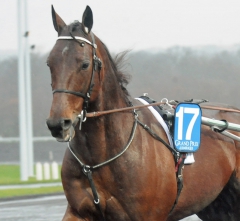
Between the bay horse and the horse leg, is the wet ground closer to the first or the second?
the bay horse

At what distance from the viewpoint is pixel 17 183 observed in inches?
840

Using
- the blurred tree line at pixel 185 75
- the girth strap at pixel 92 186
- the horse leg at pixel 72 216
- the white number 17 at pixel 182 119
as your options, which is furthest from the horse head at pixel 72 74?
the blurred tree line at pixel 185 75

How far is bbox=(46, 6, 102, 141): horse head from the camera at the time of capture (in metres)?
4.83

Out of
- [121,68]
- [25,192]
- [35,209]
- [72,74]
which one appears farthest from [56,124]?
[25,192]

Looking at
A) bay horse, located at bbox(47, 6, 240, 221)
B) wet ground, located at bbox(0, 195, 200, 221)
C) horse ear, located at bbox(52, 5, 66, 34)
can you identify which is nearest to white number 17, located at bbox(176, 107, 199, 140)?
bay horse, located at bbox(47, 6, 240, 221)

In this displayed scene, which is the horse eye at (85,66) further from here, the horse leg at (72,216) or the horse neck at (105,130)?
the horse leg at (72,216)

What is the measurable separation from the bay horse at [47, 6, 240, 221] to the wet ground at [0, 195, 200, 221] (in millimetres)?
4794

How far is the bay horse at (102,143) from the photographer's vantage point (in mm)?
4984

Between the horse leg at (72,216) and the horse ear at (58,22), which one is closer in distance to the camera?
the horse ear at (58,22)

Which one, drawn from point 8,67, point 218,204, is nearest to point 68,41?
point 218,204

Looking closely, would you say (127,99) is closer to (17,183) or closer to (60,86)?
(60,86)

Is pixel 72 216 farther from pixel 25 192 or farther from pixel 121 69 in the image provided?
pixel 25 192

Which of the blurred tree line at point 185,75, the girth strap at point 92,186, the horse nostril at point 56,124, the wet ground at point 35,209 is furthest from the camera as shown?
the blurred tree line at point 185,75

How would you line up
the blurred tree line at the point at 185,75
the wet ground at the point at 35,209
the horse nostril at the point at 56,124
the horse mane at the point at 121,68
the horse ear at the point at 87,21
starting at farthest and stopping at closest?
the blurred tree line at the point at 185,75 → the wet ground at the point at 35,209 → the horse mane at the point at 121,68 → the horse ear at the point at 87,21 → the horse nostril at the point at 56,124
